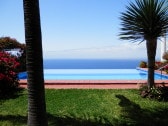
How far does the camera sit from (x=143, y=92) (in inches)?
451

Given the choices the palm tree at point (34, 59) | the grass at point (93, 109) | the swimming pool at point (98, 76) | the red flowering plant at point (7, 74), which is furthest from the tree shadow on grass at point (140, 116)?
the swimming pool at point (98, 76)

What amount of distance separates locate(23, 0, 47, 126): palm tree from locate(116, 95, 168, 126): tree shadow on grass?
8.42 ft

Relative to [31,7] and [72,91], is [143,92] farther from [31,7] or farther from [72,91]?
[31,7]

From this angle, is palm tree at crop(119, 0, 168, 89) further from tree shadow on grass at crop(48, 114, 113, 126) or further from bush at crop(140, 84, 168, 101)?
tree shadow on grass at crop(48, 114, 113, 126)

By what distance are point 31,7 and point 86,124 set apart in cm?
320

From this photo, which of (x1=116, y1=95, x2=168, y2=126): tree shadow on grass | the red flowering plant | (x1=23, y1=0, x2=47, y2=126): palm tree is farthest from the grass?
(x1=23, y1=0, x2=47, y2=126): palm tree

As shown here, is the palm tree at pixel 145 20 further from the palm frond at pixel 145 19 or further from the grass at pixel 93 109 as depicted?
the grass at pixel 93 109

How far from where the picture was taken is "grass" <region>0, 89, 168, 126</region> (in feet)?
26.8

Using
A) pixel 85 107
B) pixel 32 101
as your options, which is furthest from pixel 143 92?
pixel 32 101

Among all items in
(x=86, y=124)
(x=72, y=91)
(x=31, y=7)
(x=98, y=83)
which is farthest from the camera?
(x=98, y=83)

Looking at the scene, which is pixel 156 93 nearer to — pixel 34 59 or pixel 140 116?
pixel 140 116

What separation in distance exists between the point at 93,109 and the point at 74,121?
1.42 meters

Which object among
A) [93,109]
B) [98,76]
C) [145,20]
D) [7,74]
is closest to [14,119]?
[93,109]

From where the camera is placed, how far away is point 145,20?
1131 centimetres
